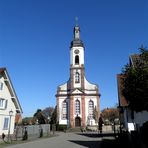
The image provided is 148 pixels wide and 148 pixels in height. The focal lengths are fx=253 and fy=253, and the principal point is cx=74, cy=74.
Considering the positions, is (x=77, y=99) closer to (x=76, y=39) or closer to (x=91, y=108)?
(x=91, y=108)

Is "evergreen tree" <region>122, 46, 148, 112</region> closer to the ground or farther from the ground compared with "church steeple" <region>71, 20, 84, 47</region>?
closer to the ground

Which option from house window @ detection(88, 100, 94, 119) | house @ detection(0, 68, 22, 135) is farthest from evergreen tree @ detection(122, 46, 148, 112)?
house window @ detection(88, 100, 94, 119)

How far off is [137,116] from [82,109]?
4410 centimetres

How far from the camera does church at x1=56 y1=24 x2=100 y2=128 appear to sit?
71062 mm

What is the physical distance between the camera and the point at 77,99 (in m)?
72.1

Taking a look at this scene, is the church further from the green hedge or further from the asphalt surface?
the asphalt surface

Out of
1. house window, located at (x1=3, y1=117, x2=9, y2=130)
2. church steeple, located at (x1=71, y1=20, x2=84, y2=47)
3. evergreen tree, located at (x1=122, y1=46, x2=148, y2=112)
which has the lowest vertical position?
house window, located at (x1=3, y1=117, x2=9, y2=130)

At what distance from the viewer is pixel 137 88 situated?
647 inches

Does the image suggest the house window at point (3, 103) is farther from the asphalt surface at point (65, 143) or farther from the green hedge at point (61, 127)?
the green hedge at point (61, 127)

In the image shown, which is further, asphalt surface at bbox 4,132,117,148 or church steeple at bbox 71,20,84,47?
church steeple at bbox 71,20,84,47

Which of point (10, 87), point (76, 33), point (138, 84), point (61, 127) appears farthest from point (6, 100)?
point (76, 33)

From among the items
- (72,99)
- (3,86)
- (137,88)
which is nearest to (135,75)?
(137,88)

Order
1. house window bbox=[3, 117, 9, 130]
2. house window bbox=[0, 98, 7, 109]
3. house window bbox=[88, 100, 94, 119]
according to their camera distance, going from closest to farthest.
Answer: house window bbox=[0, 98, 7, 109]
house window bbox=[3, 117, 9, 130]
house window bbox=[88, 100, 94, 119]

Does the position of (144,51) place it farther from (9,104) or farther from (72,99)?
(72,99)
